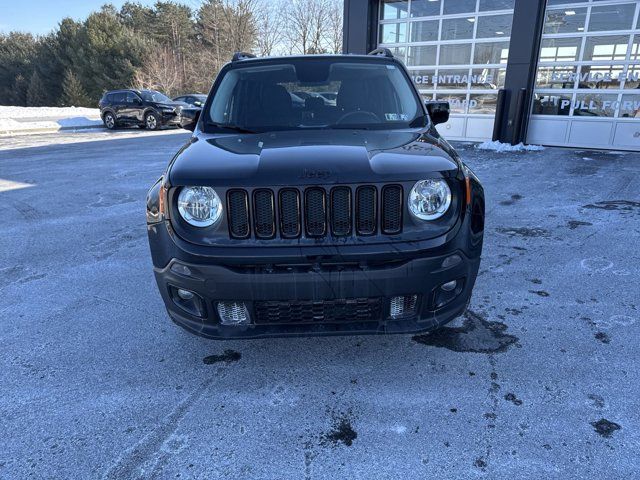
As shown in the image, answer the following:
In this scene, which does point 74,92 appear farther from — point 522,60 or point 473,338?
point 473,338

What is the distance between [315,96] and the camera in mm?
3465

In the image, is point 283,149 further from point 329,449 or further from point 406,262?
point 329,449

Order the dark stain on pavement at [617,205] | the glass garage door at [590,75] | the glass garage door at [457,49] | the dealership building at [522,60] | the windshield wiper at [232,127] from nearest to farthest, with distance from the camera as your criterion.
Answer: the windshield wiper at [232,127], the dark stain on pavement at [617,205], the glass garage door at [590,75], the dealership building at [522,60], the glass garage door at [457,49]

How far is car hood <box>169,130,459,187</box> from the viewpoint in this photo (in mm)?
2215

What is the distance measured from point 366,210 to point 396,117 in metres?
1.41

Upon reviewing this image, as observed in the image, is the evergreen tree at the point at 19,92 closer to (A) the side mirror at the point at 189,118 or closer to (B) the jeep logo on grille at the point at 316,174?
(A) the side mirror at the point at 189,118

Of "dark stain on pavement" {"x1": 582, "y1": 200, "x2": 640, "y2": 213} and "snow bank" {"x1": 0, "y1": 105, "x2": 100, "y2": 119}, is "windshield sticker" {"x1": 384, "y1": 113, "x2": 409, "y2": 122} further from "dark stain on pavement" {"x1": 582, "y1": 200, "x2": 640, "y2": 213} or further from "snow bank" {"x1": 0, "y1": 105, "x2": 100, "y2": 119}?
"snow bank" {"x1": 0, "y1": 105, "x2": 100, "y2": 119}

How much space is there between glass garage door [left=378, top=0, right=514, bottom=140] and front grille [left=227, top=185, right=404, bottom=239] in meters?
11.3

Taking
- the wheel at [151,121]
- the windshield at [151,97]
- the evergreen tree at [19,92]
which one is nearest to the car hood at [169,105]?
the windshield at [151,97]

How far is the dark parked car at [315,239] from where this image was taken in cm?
220

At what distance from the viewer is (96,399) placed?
2.42 meters

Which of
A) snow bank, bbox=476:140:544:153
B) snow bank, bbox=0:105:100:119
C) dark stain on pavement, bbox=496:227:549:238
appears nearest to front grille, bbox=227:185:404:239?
dark stain on pavement, bbox=496:227:549:238

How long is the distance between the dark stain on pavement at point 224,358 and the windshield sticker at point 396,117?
80.1 inches

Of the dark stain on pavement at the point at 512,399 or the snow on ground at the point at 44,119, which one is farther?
the snow on ground at the point at 44,119
